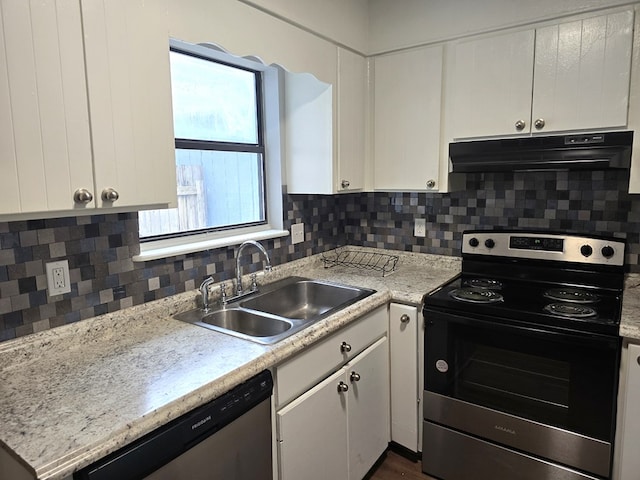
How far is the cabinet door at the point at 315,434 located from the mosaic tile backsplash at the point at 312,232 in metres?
0.71

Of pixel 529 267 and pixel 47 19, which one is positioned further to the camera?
pixel 529 267

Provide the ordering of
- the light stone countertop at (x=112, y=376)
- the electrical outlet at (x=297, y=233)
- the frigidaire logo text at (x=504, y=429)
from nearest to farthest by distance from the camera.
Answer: the light stone countertop at (x=112, y=376), the frigidaire logo text at (x=504, y=429), the electrical outlet at (x=297, y=233)

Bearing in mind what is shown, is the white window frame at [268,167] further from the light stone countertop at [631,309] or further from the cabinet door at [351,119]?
the light stone countertop at [631,309]

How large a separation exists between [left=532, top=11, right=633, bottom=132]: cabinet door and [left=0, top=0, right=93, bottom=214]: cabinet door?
5.93ft

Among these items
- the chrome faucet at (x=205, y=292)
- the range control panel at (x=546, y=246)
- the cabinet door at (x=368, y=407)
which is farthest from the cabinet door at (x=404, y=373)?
the chrome faucet at (x=205, y=292)

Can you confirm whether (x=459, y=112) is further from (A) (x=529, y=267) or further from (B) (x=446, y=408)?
(B) (x=446, y=408)

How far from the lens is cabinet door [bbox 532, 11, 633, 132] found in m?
1.74

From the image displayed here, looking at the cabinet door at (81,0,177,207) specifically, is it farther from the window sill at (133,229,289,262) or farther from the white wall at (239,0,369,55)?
the white wall at (239,0,369,55)

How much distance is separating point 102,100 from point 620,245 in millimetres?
2171

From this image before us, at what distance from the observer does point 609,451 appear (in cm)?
161

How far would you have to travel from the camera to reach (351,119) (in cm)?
232

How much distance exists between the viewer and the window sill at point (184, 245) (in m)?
1.70

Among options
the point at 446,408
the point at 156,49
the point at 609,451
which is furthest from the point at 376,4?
the point at 609,451

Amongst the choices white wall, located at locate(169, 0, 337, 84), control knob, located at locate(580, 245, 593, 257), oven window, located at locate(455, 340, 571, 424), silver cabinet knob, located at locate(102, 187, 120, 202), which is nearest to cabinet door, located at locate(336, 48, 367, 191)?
white wall, located at locate(169, 0, 337, 84)
